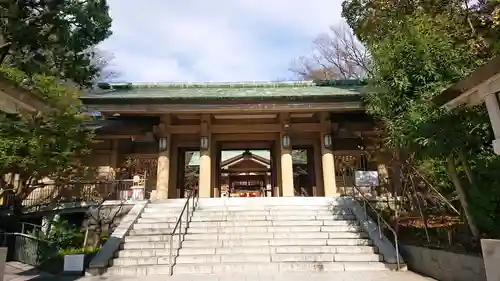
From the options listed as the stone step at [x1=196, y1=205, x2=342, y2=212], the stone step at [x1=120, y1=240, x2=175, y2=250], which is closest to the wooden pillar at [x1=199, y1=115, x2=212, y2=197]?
the stone step at [x1=196, y1=205, x2=342, y2=212]

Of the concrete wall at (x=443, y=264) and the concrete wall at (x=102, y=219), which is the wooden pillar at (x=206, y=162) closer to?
the concrete wall at (x=102, y=219)

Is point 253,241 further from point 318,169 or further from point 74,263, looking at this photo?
point 318,169

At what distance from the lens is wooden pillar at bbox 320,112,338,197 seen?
39.9 feet

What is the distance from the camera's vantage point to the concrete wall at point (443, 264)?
195 inches

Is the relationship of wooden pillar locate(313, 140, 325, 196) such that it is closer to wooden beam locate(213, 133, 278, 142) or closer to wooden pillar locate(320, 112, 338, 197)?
wooden pillar locate(320, 112, 338, 197)

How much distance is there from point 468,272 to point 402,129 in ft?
7.71

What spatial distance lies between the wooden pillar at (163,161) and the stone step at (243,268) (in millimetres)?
5355

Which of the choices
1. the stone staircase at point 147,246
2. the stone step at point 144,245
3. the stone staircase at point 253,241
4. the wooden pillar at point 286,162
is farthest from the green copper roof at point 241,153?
the stone step at point 144,245

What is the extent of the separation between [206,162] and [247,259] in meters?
5.79

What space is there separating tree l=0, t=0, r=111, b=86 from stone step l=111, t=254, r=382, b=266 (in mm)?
6366

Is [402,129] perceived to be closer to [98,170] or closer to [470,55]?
[470,55]

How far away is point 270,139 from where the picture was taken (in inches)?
555

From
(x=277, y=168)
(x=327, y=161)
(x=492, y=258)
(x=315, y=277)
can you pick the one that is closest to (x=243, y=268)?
(x=315, y=277)

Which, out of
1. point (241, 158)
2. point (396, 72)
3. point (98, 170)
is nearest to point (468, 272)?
point (396, 72)
